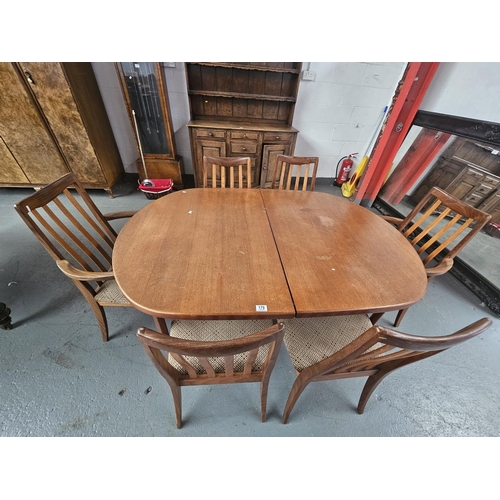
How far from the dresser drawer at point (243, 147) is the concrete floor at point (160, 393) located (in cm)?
214

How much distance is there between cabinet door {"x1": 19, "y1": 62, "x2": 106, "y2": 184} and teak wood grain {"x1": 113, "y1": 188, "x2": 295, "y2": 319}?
6.26 ft

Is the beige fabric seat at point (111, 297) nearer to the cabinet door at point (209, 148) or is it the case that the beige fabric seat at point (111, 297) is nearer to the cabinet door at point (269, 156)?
the cabinet door at point (209, 148)

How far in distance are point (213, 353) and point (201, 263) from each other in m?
0.45

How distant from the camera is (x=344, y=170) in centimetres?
342

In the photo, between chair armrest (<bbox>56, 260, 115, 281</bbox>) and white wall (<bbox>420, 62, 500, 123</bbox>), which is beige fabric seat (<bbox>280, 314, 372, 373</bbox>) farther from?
white wall (<bbox>420, 62, 500, 123</bbox>)

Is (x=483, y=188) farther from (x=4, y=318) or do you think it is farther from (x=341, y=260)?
(x=4, y=318)

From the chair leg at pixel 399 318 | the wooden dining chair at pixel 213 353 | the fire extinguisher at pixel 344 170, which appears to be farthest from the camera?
the fire extinguisher at pixel 344 170

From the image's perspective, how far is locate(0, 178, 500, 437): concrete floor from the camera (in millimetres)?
1128

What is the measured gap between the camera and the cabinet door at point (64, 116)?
2041mm

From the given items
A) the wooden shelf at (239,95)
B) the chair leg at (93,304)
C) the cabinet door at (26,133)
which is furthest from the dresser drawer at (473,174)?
the cabinet door at (26,133)

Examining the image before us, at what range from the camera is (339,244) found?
116cm

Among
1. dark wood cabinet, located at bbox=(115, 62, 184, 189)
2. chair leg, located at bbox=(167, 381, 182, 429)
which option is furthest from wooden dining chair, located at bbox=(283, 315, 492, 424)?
dark wood cabinet, located at bbox=(115, 62, 184, 189)

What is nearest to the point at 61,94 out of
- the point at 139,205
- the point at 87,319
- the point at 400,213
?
the point at 139,205

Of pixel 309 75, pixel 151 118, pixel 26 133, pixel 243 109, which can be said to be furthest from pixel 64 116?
pixel 309 75
